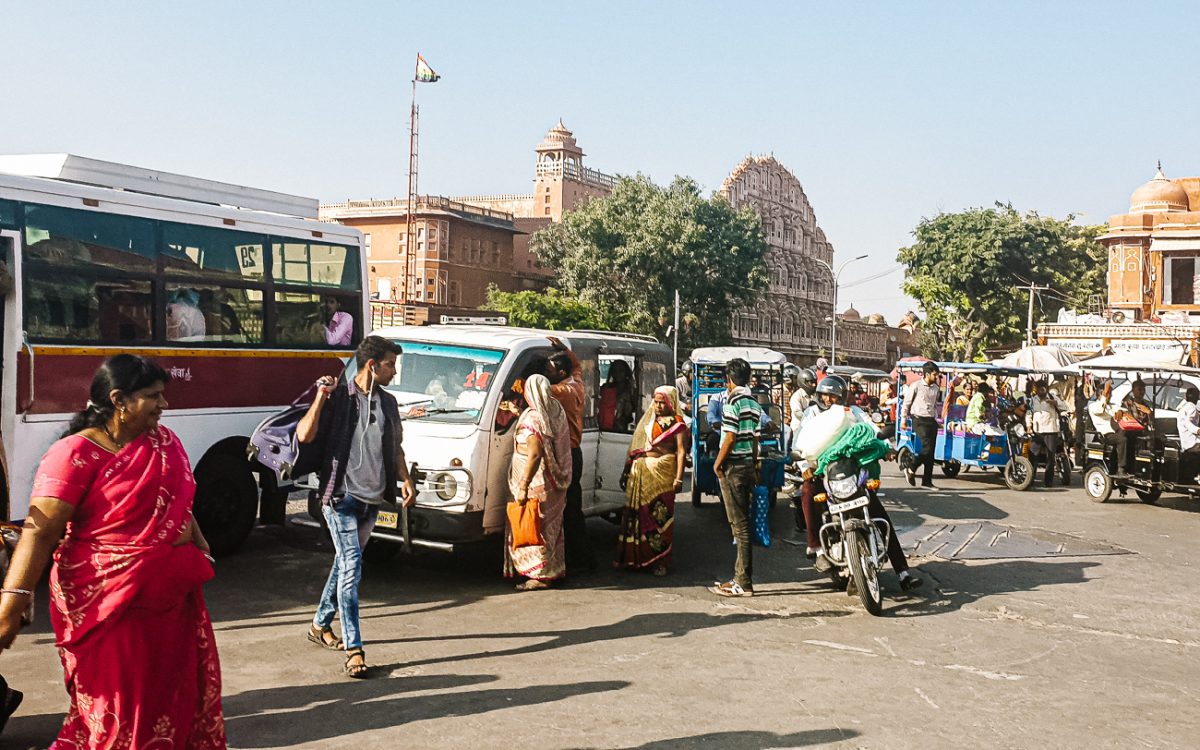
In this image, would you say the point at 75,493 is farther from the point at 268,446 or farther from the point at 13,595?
the point at 268,446

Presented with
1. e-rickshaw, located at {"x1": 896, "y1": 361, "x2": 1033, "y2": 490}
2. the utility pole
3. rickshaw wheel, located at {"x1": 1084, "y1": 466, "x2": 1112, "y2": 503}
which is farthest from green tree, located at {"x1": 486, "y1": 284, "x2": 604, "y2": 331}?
rickshaw wheel, located at {"x1": 1084, "y1": 466, "x2": 1112, "y2": 503}

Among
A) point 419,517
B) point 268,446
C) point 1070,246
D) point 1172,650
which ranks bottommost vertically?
point 1172,650

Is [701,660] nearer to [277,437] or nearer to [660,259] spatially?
[277,437]

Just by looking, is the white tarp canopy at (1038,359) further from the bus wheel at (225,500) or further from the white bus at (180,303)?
the bus wheel at (225,500)

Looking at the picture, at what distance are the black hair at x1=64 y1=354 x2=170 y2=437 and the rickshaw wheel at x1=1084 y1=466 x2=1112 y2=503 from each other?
625 inches

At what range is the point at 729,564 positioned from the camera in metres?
10.4

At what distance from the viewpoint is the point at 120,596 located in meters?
3.80

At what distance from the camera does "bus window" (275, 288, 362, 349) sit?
10906mm

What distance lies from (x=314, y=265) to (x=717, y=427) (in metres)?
5.36

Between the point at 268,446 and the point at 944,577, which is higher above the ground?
the point at 268,446

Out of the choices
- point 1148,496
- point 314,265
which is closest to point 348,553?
point 314,265

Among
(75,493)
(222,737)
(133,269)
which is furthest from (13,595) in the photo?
(133,269)

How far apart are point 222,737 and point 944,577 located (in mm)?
7422

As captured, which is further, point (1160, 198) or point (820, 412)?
point (1160, 198)
